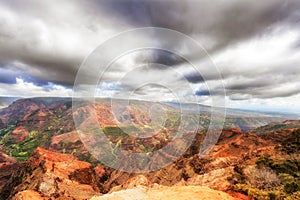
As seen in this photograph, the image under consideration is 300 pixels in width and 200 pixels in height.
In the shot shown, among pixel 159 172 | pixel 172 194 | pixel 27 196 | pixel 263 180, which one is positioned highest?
pixel 172 194

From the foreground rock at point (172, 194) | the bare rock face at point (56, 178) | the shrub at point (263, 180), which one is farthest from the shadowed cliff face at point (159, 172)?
the shrub at point (263, 180)

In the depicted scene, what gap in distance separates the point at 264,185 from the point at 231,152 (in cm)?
4031

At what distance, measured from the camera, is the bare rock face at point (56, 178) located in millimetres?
35828

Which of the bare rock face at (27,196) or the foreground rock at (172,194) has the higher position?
the foreground rock at (172,194)

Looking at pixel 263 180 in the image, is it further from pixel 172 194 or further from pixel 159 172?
pixel 159 172

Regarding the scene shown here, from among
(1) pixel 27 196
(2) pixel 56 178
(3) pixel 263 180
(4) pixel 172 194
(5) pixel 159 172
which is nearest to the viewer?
(4) pixel 172 194

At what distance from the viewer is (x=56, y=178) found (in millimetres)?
39906

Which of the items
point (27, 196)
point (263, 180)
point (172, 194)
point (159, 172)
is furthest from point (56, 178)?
point (159, 172)

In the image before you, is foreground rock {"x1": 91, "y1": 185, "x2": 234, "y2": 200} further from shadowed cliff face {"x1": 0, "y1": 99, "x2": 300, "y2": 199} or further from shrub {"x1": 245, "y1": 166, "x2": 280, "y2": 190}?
shrub {"x1": 245, "y1": 166, "x2": 280, "y2": 190}

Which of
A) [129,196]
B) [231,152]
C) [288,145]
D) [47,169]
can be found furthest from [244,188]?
[231,152]

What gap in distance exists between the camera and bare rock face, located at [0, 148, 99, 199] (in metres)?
35.8

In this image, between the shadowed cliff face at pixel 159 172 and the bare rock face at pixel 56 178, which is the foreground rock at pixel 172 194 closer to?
the shadowed cliff face at pixel 159 172

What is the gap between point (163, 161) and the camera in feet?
336

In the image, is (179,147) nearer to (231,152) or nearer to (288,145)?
(231,152)
